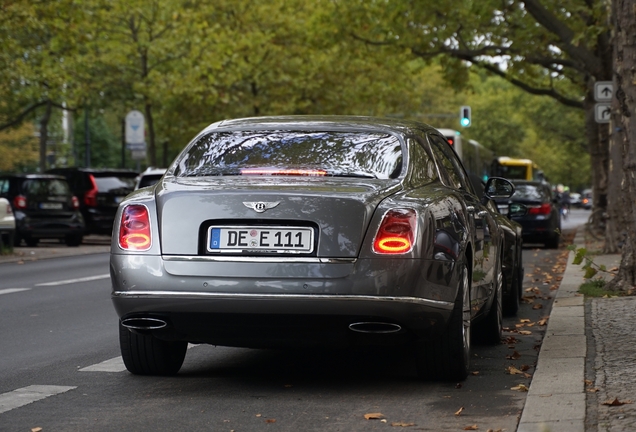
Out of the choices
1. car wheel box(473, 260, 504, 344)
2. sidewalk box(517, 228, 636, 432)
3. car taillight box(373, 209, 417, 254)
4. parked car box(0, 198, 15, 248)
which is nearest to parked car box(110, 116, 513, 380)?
car taillight box(373, 209, 417, 254)

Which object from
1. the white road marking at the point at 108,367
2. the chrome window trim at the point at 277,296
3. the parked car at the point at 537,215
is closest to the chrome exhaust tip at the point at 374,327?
the chrome window trim at the point at 277,296

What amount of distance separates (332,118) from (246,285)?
5.94ft

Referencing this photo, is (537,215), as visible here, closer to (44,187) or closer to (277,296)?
(44,187)

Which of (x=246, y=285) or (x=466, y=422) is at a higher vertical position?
(x=246, y=285)

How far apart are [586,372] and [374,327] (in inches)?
54.6

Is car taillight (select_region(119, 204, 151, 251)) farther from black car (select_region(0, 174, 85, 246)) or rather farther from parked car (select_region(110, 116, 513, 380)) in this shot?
black car (select_region(0, 174, 85, 246))

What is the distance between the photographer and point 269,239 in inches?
264

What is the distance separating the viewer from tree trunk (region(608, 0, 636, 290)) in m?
12.5

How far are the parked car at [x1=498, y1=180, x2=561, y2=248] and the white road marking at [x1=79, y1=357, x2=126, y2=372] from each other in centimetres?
1924

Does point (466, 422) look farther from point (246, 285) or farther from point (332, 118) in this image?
point (332, 118)

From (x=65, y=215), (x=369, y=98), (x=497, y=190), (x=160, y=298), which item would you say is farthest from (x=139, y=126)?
(x=160, y=298)

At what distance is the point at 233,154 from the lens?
759 cm

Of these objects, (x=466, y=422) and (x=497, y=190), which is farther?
(x=497, y=190)

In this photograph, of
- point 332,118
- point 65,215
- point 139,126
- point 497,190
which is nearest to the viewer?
point 332,118
